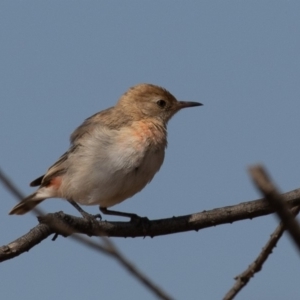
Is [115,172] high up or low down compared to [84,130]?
down

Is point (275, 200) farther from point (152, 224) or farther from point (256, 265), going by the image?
point (152, 224)

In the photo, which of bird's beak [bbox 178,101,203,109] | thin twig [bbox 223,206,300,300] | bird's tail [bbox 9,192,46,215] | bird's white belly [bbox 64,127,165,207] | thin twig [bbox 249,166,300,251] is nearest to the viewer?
thin twig [bbox 249,166,300,251]

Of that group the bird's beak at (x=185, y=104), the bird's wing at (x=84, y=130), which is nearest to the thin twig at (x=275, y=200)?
the bird's wing at (x=84, y=130)

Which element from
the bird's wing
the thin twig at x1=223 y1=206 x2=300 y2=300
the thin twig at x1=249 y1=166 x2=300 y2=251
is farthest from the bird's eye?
the thin twig at x1=249 y1=166 x2=300 y2=251

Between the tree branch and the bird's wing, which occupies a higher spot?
the bird's wing

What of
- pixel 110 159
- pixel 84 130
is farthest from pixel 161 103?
A: pixel 110 159

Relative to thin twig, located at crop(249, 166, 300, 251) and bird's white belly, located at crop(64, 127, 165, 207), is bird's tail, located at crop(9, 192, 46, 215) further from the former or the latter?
thin twig, located at crop(249, 166, 300, 251)
